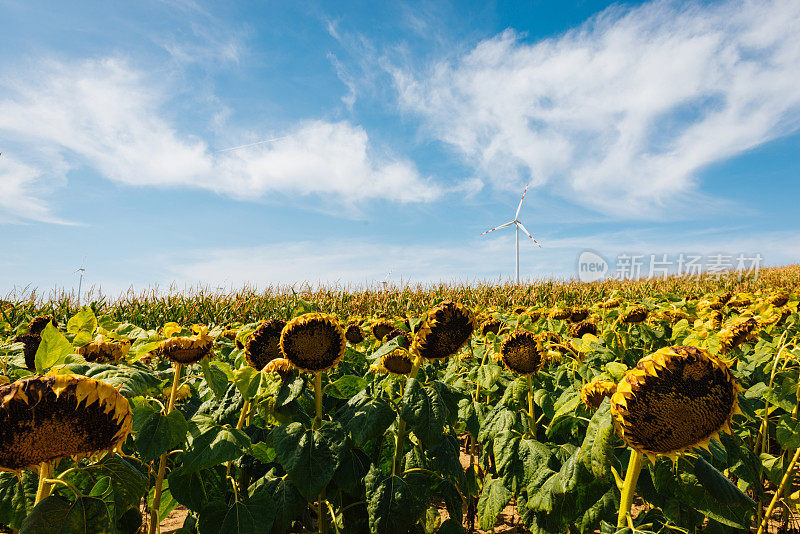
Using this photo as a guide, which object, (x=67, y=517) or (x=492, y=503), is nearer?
(x=67, y=517)

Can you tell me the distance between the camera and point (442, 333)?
2213mm

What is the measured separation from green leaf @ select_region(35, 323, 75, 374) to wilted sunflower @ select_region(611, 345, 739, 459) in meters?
1.85

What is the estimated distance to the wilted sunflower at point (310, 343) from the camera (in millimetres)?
2006

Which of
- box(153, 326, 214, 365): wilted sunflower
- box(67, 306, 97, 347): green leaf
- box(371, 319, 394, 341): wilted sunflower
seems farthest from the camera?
box(371, 319, 394, 341): wilted sunflower

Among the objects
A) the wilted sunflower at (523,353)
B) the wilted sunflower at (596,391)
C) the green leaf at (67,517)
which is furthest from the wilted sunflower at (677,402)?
the green leaf at (67,517)

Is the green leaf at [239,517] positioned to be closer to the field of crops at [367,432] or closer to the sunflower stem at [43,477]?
the field of crops at [367,432]

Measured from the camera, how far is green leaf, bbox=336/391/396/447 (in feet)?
6.43

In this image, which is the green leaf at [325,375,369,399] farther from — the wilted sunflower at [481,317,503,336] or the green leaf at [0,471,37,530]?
the wilted sunflower at [481,317,503,336]

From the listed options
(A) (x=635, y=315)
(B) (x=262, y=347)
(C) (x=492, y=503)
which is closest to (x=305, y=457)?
(B) (x=262, y=347)

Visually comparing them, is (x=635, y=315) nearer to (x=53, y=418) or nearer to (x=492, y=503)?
(x=492, y=503)

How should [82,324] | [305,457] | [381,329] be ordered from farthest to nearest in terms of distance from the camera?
1. [381,329]
2. [82,324]
3. [305,457]

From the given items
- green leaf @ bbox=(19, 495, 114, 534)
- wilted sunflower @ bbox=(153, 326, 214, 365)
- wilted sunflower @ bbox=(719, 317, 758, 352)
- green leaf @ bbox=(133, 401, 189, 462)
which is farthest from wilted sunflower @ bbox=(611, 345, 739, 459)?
wilted sunflower @ bbox=(719, 317, 758, 352)

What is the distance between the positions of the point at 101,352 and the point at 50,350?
2.58 ft

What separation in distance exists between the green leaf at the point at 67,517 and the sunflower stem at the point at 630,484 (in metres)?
1.62
